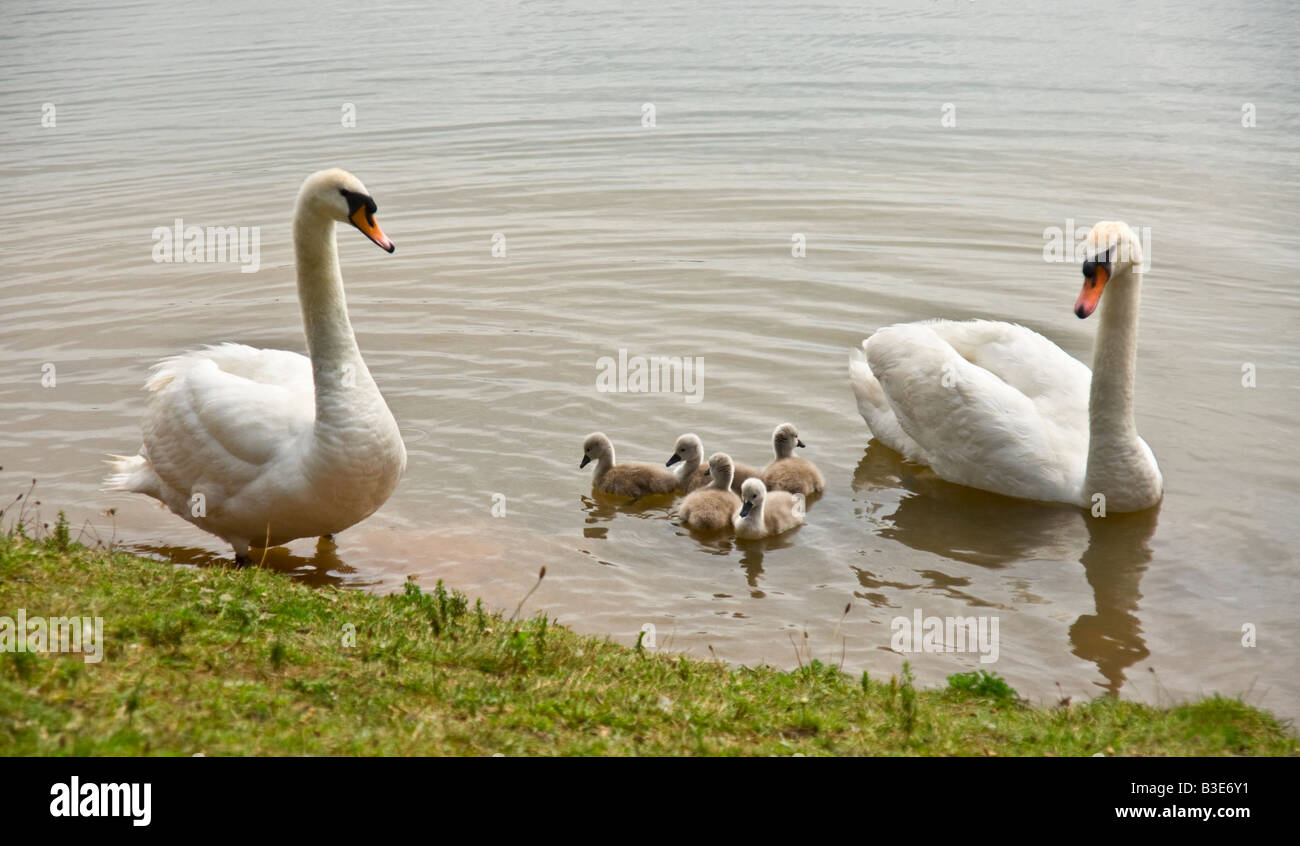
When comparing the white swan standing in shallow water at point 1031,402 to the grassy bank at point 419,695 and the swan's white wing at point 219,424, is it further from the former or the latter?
the swan's white wing at point 219,424

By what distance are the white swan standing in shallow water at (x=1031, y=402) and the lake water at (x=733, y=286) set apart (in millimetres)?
298

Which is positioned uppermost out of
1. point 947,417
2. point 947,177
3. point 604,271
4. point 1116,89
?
point 1116,89

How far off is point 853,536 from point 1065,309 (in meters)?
5.32

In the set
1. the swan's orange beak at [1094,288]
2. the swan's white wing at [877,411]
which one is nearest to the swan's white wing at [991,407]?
the swan's white wing at [877,411]

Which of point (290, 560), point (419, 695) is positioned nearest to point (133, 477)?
point (290, 560)

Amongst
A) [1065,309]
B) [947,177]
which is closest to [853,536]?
[1065,309]

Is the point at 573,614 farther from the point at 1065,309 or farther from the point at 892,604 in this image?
the point at 1065,309

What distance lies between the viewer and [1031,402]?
30.7 feet

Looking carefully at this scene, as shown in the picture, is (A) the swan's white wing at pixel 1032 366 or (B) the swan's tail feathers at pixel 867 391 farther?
(B) the swan's tail feathers at pixel 867 391

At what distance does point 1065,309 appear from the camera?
13.0 metres

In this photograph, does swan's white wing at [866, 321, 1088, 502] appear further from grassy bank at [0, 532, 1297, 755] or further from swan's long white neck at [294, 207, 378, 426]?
swan's long white neck at [294, 207, 378, 426]

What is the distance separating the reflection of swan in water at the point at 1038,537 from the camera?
7613 millimetres

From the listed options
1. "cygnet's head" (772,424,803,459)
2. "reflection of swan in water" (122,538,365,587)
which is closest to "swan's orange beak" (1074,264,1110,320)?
"cygnet's head" (772,424,803,459)

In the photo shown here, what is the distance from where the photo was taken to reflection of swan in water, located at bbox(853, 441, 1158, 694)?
7.61m
